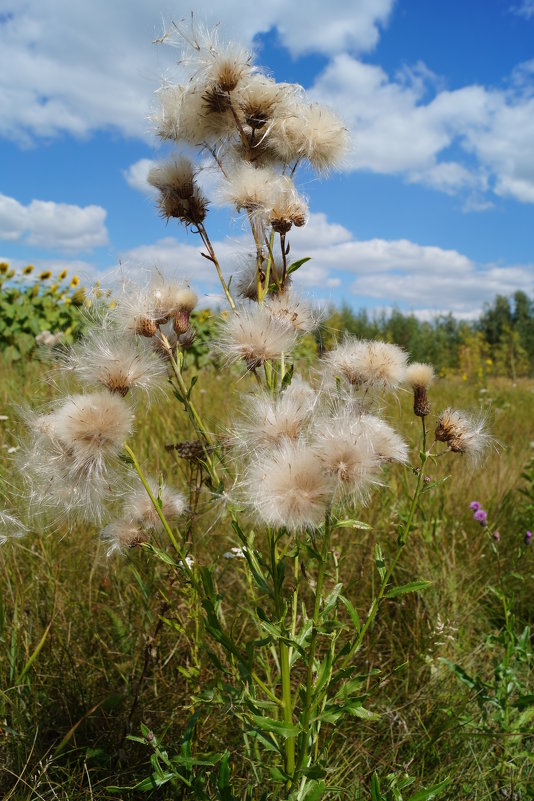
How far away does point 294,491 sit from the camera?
1223mm

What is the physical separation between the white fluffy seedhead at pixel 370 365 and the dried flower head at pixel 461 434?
18 cm

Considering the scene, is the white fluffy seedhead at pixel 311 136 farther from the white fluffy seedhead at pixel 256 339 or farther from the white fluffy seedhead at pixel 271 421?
the white fluffy seedhead at pixel 271 421

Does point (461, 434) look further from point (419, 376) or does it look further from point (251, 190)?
point (251, 190)

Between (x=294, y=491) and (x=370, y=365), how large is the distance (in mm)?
449

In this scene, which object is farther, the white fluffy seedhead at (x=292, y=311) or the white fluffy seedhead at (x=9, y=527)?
the white fluffy seedhead at (x=9, y=527)

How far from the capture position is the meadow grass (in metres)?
1.97

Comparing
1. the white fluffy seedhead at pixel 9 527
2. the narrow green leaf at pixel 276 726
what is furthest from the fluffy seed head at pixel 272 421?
the white fluffy seedhead at pixel 9 527

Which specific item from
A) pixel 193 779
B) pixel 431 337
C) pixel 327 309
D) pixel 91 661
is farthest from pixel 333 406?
pixel 431 337

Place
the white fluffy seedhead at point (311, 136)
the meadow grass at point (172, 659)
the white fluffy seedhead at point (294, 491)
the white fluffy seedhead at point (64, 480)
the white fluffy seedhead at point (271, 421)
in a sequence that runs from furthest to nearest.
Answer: the meadow grass at point (172, 659)
the white fluffy seedhead at point (311, 136)
the white fluffy seedhead at point (64, 480)
the white fluffy seedhead at point (271, 421)
the white fluffy seedhead at point (294, 491)

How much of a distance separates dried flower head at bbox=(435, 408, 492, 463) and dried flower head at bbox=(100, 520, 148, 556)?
33.7 inches

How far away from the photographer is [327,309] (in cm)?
178

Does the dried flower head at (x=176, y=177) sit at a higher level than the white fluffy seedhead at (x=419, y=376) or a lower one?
higher

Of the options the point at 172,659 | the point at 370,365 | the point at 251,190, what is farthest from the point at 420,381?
the point at 172,659

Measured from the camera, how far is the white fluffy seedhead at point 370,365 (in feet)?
4.98
